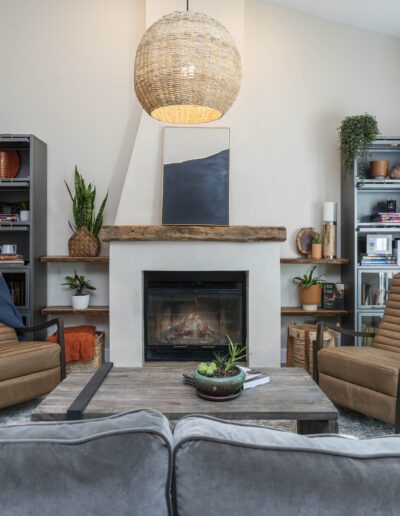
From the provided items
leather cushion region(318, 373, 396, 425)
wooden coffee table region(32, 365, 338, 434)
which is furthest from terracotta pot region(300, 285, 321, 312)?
wooden coffee table region(32, 365, 338, 434)

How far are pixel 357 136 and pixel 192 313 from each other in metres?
2.07

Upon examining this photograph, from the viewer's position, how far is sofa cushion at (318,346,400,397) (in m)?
2.55

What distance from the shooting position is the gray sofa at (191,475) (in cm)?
67

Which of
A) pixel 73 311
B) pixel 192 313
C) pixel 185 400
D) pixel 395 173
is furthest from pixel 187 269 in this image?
pixel 395 173

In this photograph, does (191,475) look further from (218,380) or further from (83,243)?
(83,243)

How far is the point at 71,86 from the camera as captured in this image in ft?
13.6

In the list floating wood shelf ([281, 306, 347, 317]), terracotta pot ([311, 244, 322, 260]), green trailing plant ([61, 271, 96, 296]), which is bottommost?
floating wood shelf ([281, 306, 347, 317])

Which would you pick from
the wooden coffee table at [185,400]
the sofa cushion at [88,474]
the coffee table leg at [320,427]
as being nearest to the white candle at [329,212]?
the wooden coffee table at [185,400]

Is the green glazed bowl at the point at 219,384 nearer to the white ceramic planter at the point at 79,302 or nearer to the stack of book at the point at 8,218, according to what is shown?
the white ceramic planter at the point at 79,302

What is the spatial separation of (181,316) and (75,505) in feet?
10.4

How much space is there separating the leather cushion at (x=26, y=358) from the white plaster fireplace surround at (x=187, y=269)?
635mm

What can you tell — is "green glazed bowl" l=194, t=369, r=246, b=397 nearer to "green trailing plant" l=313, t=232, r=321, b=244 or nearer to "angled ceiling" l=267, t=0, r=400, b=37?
"green trailing plant" l=313, t=232, r=321, b=244

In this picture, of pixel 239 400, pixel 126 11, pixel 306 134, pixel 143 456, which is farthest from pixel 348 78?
pixel 143 456

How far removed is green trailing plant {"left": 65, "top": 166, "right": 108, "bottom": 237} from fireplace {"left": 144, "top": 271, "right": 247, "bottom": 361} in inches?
28.1
